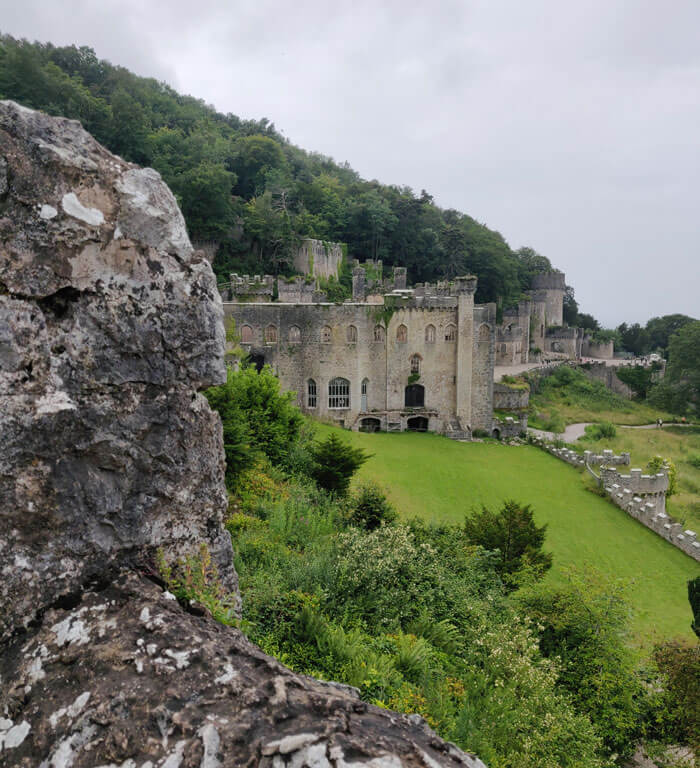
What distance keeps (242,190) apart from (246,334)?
144ft

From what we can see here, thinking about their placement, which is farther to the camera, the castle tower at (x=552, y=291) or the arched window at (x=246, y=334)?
the castle tower at (x=552, y=291)

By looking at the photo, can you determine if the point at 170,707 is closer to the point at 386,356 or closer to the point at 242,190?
the point at 386,356

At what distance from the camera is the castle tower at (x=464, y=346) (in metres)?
34.2

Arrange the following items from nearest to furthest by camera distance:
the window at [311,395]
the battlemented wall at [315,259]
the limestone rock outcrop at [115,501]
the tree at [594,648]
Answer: the limestone rock outcrop at [115,501]
the tree at [594,648]
the window at [311,395]
the battlemented wall at [315,259]

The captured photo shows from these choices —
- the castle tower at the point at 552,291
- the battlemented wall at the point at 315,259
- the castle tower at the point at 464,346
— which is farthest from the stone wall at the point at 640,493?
the castle tower at the point at 552,291

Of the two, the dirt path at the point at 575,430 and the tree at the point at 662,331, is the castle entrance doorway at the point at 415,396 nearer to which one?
the dirt path at the point at 575,430

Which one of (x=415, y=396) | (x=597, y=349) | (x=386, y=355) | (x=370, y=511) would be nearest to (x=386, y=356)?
(x=386, y=355)

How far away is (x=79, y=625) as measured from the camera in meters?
3.85

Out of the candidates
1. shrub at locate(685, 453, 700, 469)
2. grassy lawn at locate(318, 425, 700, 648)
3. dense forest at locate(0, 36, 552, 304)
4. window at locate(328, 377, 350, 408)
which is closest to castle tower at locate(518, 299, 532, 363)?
dense forest at locate(0, 36, 552, 304)

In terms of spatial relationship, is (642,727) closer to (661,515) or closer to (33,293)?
(33,293)

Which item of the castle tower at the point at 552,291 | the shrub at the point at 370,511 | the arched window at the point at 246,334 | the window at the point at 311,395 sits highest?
the castle tower at the point at 552,291

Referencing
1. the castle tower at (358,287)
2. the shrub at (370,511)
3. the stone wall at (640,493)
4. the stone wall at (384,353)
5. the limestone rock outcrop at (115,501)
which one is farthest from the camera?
the castle tower at (358,287)

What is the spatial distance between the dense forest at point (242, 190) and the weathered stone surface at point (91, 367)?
165 ft

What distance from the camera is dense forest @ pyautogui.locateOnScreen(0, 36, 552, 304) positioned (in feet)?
166
